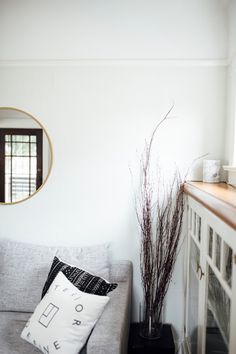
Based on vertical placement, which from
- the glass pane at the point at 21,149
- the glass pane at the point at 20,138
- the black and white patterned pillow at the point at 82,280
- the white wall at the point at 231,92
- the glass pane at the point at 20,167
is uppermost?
the white wall at the point at 231,92

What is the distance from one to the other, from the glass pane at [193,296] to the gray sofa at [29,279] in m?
0.39

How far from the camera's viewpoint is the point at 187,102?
2.19 m

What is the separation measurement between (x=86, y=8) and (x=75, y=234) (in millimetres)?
1682

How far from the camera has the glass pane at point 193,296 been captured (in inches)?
66.3

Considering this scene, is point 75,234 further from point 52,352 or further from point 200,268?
point 200,268

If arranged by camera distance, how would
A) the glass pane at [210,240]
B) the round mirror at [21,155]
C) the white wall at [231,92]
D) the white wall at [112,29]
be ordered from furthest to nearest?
the round mirror at [21,155]
the white wall at [112,29]
the white wall at [231,92]
the glass pane at [210,240]

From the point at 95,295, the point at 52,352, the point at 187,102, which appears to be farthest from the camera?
the point at 187,102

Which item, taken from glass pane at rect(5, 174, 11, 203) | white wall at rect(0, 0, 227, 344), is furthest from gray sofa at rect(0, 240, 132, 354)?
glass pane at rect(5, 174, 11, 203)

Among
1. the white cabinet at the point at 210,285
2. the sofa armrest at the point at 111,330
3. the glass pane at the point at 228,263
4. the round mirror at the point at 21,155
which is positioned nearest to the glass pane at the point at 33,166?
the round mirror at the point at 21,155

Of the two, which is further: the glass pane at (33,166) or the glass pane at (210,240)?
the glass pane at (33,166)

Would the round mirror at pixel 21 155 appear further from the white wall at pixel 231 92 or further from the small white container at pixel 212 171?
the white wall at pixel 231 92

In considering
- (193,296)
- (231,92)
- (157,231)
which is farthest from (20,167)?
(231,92)

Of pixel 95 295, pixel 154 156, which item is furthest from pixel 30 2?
pixel 95 295

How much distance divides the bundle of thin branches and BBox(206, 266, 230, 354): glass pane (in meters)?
0.67
